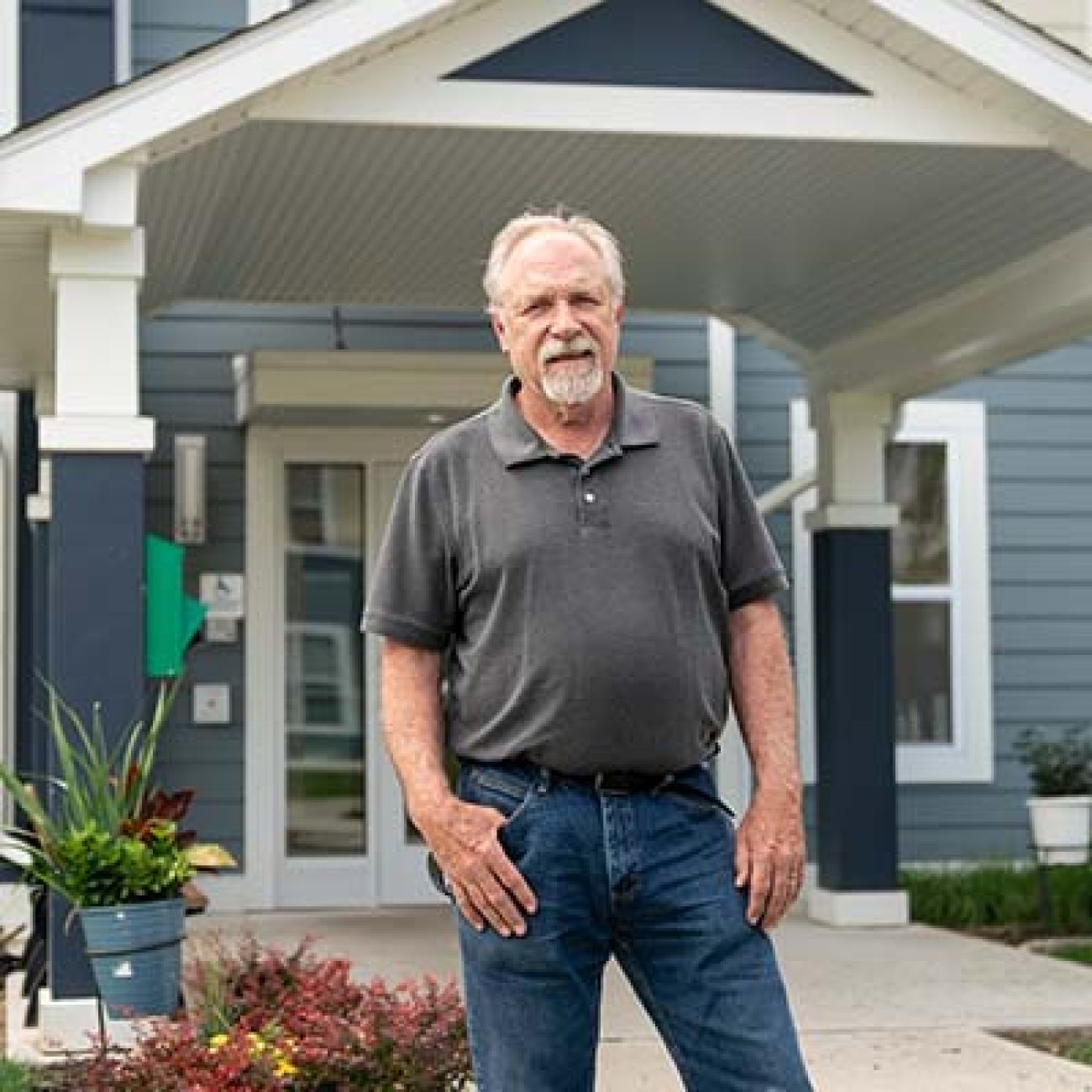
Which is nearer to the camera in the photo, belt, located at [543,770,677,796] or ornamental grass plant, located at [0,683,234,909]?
belt, located at [543,770,677,796]

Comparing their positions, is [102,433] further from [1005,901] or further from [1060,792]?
[1060,792]

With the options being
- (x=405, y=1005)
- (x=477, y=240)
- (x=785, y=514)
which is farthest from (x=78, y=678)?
(x=785, y=514)

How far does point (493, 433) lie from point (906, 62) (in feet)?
13.0

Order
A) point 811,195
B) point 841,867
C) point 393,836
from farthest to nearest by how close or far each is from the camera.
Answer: point 393,836, point 841,867, point 811,195

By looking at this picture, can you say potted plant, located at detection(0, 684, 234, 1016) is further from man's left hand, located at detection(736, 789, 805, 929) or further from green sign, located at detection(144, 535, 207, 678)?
man's left hand, located at detection(736, 789, 805, 929)

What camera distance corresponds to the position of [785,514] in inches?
414

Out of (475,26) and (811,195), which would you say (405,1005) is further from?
(811,195)

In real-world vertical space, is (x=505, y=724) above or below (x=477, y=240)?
below

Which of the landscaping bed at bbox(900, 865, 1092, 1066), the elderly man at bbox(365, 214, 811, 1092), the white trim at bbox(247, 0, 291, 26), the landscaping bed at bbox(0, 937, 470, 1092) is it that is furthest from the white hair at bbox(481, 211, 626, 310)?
the landscaping bed at bbox(900, 865, 1092, 1066)

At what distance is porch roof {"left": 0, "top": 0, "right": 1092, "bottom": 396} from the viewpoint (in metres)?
6.00

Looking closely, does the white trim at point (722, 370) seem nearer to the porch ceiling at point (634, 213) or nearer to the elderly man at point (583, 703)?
the porch ceiling at point (634, 213)

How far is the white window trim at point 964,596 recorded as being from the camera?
10633mm

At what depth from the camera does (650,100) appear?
6.37 metres

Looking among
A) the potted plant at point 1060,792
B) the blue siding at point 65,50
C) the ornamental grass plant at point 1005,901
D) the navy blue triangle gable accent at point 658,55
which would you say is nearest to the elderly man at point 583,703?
the navy blue triangle gable accent at point 658,55
